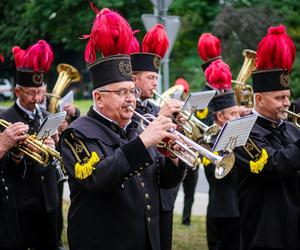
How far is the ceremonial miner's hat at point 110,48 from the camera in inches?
160

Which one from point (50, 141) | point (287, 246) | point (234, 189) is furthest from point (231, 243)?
point (50, 141)

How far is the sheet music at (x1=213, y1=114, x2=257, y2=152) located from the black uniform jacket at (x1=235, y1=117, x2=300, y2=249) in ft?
Result: 1.73

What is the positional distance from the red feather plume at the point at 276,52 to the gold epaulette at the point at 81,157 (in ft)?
6.42

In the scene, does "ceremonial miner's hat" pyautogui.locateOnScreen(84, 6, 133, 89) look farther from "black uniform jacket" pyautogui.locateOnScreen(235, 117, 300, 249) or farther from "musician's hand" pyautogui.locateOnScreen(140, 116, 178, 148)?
"black uniform jacket" pyautogui.locateOnScreen(235, 117, 300, 249)

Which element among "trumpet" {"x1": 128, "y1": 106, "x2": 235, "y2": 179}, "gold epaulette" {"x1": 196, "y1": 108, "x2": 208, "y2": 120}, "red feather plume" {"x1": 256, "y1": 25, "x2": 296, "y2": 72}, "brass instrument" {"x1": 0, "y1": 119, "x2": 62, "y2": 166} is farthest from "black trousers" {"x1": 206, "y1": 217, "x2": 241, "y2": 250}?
"trumpet" {"x1": 128, "y1": 106, "x2": 235, "y2": 179}

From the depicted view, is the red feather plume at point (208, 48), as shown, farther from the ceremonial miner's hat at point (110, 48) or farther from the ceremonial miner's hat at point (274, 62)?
the ceremonial miner's hat at point (110, 48)

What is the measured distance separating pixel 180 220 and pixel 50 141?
13.9 feet

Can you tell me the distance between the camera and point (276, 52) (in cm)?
516

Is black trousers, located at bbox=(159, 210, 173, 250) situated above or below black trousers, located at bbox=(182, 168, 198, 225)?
above

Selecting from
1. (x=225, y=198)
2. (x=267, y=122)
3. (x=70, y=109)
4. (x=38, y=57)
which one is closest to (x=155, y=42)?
(x=38, y=57)

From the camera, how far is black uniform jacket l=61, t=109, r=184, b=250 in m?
3.81

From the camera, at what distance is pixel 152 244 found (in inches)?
160

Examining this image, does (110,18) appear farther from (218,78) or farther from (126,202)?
(218,78)

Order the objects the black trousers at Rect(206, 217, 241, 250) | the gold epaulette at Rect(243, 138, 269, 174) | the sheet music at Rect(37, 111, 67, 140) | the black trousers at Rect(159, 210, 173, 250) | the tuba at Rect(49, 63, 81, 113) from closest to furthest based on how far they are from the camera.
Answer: the gold epaulette at Rect(243, 138, 269, 174) < the black trousers at Rect(159, 210, 173, 250) < the sheet music at Rect(37, 111, 67, 140) < the black trousers at Rect(206, 217, 241, 250) < the tuba at Rect(49, 63, 81, 113)
